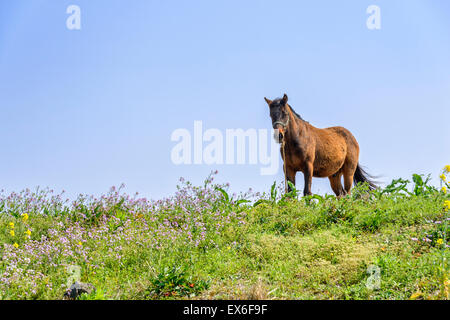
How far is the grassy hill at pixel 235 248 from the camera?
19.9ft

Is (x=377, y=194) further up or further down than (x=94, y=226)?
further up

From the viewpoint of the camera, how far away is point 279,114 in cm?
1080

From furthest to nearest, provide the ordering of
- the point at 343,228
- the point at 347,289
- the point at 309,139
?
A: the point at 309,139 < the point at 343,228 < the point at 347,289

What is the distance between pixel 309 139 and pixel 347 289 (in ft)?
20.8

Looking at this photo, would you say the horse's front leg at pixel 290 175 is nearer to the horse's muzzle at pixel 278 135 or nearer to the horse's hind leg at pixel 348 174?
the horse's muzzle at pixel 278 135

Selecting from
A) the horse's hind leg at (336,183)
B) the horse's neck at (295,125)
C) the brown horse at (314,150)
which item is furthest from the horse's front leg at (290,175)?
the horse's hind leg at (336,183)

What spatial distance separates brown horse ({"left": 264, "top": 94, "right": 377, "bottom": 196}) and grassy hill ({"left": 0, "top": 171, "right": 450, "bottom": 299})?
1330 mm

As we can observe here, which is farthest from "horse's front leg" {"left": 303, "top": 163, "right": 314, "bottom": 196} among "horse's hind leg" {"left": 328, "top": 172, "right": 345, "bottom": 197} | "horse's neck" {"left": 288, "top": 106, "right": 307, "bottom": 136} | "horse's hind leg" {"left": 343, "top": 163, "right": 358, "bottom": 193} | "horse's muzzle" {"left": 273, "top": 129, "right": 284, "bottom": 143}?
"horse's hind leg" {"left": 343, "top": 163, "right": 358, "bottom": 193}

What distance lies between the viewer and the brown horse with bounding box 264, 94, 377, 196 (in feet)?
36.0

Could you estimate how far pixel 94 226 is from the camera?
32.1 ft

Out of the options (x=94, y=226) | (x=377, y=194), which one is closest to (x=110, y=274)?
(x=94, y=226)

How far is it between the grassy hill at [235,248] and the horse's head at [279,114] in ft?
5.03

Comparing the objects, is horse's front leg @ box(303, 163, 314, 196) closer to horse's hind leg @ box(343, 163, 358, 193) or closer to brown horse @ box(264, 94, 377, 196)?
brown horse @ box(264, 94, 377, 196)
